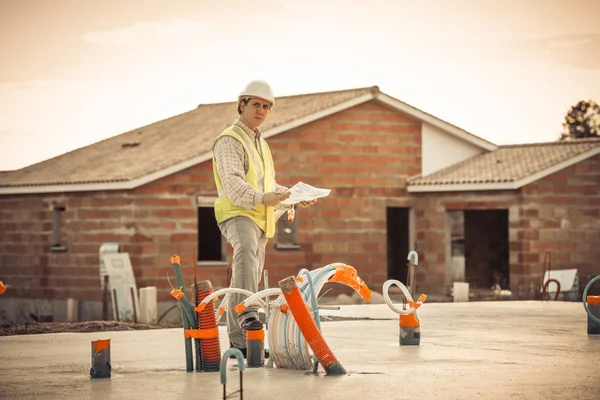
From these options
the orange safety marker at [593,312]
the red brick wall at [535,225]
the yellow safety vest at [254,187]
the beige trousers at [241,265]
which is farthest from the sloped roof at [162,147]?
the beige trousers at [241,265]

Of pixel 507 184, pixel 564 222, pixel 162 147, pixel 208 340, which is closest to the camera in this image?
pixel 208 340

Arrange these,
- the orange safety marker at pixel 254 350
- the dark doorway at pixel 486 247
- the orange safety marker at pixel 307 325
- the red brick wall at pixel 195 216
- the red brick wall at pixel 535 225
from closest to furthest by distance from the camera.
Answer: the orange safety marker at pixel 307 325 < the orange safety marker at pixel 254 350 < the red brick wall at pixel 195 216 < the red brick wall at pixel 535 225 < the dark doorway at pixel 486 247

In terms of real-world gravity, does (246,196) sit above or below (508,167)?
below

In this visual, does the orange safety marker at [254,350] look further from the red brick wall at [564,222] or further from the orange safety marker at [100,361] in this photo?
the red brick wall at [564,222]

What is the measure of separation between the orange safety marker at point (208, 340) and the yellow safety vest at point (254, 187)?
3.73ft

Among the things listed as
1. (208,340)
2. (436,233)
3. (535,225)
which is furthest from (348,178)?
(208,340)

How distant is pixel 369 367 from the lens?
29.9ft

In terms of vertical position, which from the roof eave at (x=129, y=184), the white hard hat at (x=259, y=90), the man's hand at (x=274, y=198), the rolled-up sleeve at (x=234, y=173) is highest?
the roof eave at (x=129, y=184)

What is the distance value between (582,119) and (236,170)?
5454 cm

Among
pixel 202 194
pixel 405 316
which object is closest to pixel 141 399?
pixel 405 316

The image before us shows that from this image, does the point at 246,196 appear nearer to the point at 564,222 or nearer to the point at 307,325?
the point at 307,325

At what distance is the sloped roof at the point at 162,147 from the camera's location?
27.4 meters

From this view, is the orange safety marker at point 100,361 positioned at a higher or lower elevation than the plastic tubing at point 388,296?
lower

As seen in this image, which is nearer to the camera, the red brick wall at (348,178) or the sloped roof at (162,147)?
the sloped roof at (162,147)
